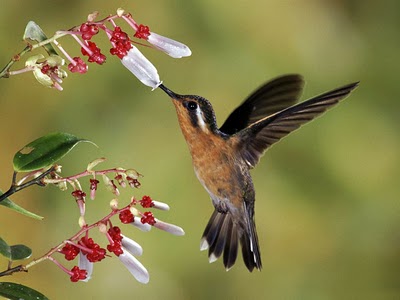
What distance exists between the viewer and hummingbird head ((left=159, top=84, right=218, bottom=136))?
1092mm

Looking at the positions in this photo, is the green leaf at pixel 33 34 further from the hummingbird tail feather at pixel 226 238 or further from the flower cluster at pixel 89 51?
the hummingbird tail feather at pixel 226 238

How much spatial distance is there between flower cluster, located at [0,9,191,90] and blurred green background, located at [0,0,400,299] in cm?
139

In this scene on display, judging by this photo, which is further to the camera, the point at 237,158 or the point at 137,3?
the point at 137,3

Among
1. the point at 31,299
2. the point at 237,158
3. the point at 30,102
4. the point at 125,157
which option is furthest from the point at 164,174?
the point at 31,299

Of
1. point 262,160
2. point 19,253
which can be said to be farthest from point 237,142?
point 262,160

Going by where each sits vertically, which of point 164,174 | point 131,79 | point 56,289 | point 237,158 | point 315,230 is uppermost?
point 131,79

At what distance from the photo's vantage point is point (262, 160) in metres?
2.42

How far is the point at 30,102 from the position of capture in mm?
2314

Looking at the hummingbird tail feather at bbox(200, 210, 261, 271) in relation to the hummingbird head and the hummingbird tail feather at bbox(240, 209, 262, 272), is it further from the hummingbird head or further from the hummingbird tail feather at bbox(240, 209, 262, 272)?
the hummingbird head

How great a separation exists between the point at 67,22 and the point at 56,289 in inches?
31.3

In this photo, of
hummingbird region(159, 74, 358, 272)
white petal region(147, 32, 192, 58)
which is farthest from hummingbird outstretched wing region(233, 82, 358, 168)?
white petal region(147, 32, 192, 58)

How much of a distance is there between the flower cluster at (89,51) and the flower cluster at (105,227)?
10 cm

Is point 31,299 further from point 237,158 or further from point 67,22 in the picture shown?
point 67,22

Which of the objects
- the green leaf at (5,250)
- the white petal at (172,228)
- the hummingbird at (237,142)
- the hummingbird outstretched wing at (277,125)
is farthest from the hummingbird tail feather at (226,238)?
the green leaf at (5,250)
